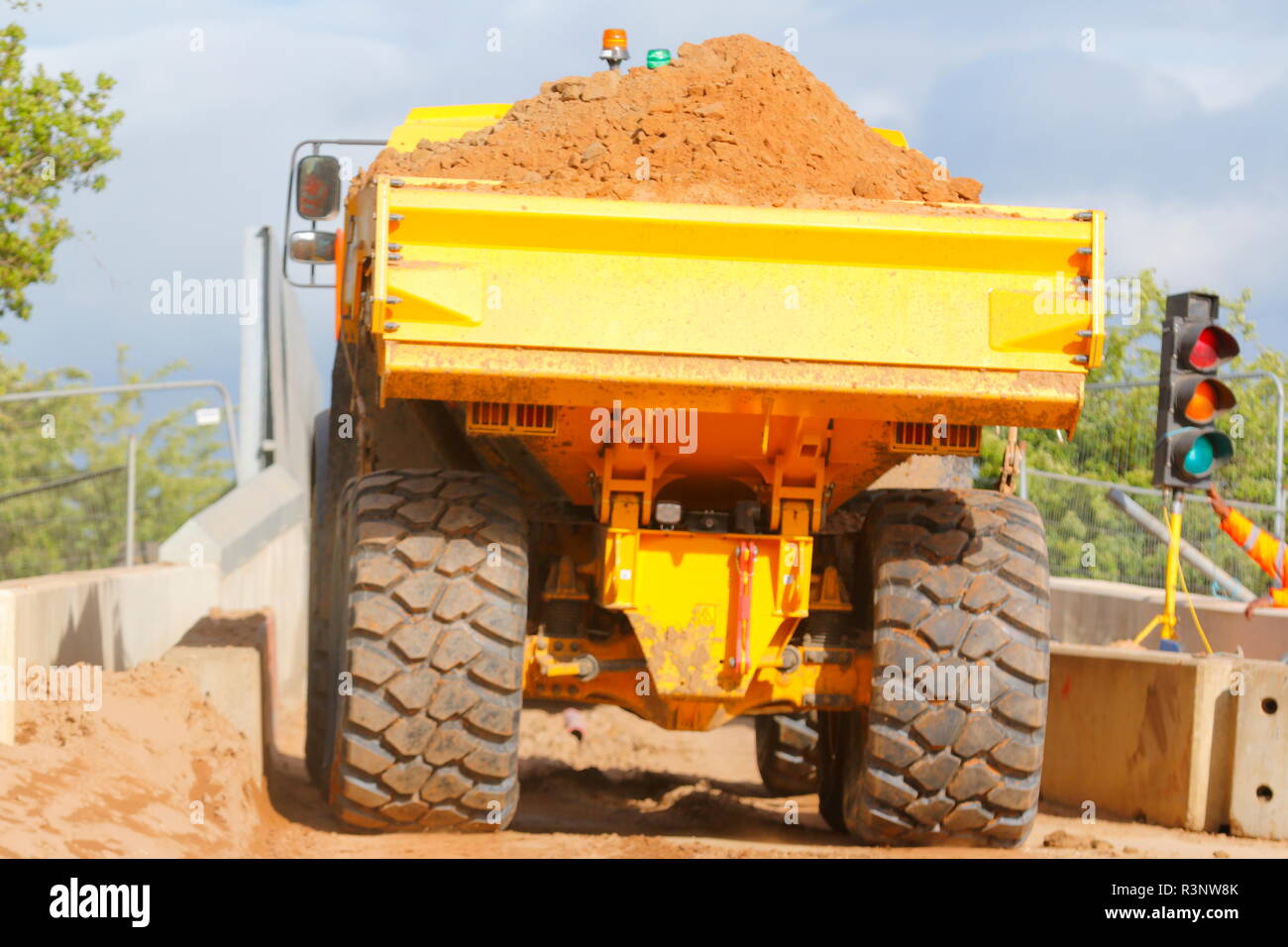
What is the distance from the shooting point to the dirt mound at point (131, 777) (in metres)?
5.54

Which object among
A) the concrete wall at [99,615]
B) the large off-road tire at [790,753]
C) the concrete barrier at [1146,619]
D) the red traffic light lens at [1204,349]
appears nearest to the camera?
the concrete wall at [99,615]

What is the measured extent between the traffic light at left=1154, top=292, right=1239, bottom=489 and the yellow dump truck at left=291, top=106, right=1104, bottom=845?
1.56 meters

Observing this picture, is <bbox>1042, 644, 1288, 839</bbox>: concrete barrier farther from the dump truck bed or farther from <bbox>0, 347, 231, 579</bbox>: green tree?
<bbox>0, 347, 231, 579</bbox>: green tree

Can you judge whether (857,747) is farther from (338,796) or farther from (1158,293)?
(1158,293)

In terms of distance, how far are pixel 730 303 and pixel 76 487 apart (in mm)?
7927

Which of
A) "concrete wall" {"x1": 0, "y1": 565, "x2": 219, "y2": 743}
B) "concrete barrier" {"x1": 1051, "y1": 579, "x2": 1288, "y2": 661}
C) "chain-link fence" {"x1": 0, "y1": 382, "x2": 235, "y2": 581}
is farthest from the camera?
"chain-link fence" {"x1": 0, "y1": 382, "x2": 235, "y2": 581}

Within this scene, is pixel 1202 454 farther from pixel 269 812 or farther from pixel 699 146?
pixel 269 812

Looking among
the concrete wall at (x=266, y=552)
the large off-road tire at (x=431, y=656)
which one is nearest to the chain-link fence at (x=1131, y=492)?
the concrete wall at (x=266, y=552)

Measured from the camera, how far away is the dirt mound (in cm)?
554

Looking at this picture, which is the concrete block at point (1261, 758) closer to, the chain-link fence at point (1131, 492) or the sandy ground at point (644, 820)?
the sandy ground at point (644, 820)

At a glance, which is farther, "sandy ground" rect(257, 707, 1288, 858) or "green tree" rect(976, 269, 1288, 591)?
"green tree" rect(976, 269, 1288, 591)

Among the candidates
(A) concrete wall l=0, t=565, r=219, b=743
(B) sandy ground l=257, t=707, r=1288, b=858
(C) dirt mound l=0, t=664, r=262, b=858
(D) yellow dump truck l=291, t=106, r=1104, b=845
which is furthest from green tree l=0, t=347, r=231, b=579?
(D) yellow dump truck l=291, t=106, r=1104, b=845

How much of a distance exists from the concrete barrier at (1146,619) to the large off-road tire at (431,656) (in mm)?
5728

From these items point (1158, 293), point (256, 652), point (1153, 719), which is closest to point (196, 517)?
point (256, 652)
